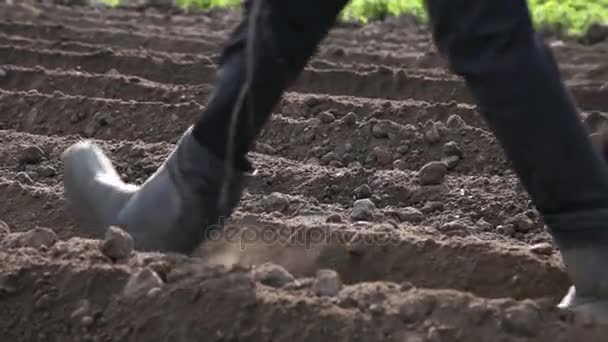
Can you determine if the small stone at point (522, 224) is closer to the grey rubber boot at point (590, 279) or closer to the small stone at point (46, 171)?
the grey rubber boot at point (590, 279)

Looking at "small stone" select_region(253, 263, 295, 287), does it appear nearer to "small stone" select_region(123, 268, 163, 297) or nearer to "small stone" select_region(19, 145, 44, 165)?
"small stone" select_region(123, 268, 163, 297)

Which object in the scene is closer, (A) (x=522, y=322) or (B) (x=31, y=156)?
(A) (x=522, y=322)

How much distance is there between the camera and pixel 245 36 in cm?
262

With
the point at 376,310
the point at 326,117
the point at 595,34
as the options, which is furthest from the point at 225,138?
the point at 595,34

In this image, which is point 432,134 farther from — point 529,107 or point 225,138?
point 529,107

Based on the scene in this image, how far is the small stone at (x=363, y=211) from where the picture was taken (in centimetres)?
370

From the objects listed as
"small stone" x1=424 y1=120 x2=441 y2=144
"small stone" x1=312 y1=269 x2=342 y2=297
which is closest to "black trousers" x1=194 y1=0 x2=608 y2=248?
"small stone" x1=312 y1=269 x2=342 y2=297

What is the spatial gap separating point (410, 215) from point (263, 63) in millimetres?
1336

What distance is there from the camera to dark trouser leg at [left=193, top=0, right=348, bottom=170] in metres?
2.54

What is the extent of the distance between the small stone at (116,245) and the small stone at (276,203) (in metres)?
1.20

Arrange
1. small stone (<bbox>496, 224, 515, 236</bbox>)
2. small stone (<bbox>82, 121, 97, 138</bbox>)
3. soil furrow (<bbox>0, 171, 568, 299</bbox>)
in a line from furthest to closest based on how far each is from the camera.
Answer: small stone (<bbox>82, 121, 97, 138</bbox>)
small stone (<bbox>496, 224, 515, 236</bbox>)
soil furrow (<bbox>0, 171, 568, 299</bbox>)

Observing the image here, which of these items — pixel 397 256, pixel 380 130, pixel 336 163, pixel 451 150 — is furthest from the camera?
pixel 380 130

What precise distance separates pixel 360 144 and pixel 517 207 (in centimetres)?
119

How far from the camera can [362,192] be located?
4168 millimetres
